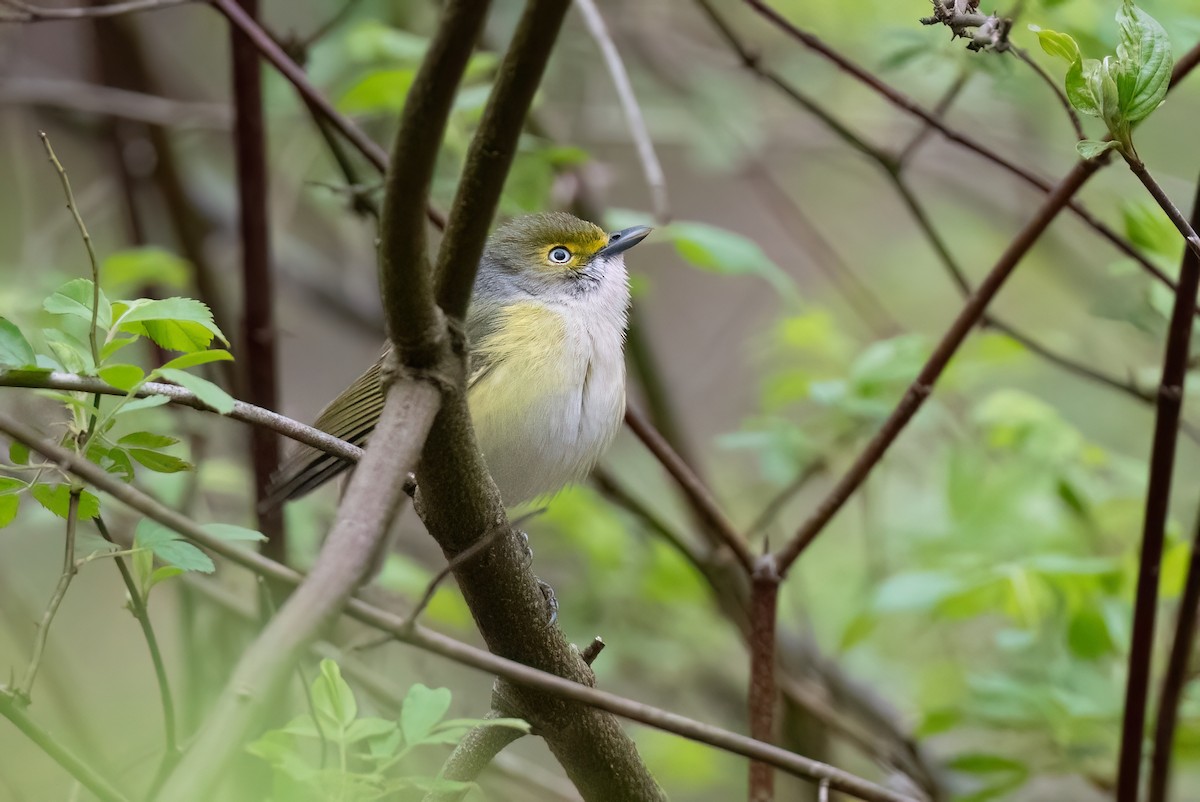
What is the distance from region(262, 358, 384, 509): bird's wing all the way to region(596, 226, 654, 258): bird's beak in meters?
0.83

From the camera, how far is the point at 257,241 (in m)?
4.18

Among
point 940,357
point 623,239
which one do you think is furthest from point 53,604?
point 623,239

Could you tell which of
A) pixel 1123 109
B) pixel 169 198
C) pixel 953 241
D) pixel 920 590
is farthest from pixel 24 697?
pixel 953 241

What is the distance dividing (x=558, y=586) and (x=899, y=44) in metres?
3.24

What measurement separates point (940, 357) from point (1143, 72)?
3.68 ft

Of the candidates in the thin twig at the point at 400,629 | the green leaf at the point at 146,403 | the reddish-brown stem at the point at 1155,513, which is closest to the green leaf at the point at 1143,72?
the reddish-brown stem at the point at 1155,513

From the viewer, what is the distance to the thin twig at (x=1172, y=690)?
2896 millimetres

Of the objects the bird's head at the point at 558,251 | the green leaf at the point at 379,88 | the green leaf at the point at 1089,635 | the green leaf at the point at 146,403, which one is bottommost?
the green leaf at the point at 146,403

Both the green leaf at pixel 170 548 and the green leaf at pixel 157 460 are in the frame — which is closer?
the green leaf at pixel 170 548

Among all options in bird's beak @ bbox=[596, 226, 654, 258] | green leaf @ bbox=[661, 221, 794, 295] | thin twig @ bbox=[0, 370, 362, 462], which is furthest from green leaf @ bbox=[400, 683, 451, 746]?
bird's beak @ bbox=[596, 226, 654, 258]

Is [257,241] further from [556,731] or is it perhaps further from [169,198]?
[556,731]

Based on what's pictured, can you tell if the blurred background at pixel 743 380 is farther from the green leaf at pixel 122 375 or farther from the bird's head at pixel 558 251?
the green leaf at pixel 122 375

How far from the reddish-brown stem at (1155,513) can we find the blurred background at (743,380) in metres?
0.36

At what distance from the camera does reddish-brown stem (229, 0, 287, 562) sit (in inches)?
159
